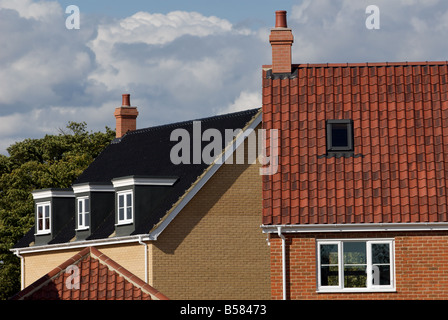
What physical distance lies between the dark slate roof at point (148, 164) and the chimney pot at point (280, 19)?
22.2 feet

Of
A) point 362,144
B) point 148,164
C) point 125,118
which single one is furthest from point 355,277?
point 125,118

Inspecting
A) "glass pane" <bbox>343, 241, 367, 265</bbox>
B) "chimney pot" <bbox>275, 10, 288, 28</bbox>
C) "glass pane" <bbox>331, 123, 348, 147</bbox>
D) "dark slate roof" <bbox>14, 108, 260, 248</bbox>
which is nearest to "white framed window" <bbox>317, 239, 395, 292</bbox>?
"glass pane" <bbox>343, 241, 367, 265</bbox>

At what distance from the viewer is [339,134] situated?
3397cm

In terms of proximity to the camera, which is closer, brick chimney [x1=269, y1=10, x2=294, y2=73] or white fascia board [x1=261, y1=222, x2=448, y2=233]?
white fascia board [x1=261, y1=222, x2=448, y2=233]

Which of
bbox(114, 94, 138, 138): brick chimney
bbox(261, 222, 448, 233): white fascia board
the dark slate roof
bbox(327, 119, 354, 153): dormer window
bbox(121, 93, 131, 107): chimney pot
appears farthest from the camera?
bbox(121, 93, 131, 107): chimney pot

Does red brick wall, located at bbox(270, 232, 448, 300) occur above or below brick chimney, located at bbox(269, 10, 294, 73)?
below

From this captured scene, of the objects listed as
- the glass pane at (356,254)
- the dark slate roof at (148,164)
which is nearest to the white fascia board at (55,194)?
the dark slate roof at (148,164)

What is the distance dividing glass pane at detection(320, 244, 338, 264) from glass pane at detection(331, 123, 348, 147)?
358 cm

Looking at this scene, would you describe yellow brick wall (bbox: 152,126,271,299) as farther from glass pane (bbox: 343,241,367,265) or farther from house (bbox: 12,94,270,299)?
glass pane (bbox: 343,241,367,265)

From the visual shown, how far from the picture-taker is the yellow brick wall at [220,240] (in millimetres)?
39656

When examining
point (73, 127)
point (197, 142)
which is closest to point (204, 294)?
point (197, 142)

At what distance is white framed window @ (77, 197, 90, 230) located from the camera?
150ft

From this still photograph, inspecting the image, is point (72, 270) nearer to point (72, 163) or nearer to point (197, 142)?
point (197, 142)

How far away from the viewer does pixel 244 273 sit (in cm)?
3969
